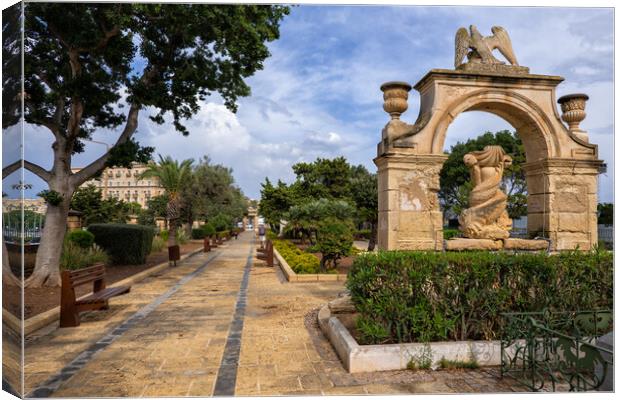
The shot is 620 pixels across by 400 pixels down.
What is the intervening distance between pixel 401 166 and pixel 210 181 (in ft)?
93.1

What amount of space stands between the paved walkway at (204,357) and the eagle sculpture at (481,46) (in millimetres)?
4958

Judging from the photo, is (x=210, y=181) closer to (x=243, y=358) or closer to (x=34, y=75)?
(x=34, y=75)

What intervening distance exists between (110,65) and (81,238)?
620cm

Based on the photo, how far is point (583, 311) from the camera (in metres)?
4.48

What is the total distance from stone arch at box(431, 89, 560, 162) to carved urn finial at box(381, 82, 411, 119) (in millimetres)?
633

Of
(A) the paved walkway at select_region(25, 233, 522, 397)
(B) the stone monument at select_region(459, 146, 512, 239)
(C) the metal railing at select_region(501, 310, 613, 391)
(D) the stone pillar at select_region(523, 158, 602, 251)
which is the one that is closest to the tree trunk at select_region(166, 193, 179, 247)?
(A) the paved walkway at select_region(25, 233, 522, 397)

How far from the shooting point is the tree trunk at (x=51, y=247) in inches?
375

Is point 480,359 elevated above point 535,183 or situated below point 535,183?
below

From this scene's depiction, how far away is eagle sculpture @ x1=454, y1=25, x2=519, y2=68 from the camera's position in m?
6.75

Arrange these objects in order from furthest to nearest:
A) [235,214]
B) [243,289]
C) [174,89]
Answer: [235,214] → [174,89] → [243,289]

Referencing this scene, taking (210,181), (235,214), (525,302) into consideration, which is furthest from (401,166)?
(235,214)

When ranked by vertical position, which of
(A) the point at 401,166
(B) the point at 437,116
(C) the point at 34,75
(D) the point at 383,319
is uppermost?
(C) the point at 34,75

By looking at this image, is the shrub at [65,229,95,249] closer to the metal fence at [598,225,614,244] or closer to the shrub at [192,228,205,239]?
the metal fence at [598,225,614,244]

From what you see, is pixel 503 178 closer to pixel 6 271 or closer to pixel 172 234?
pixel 172 234
